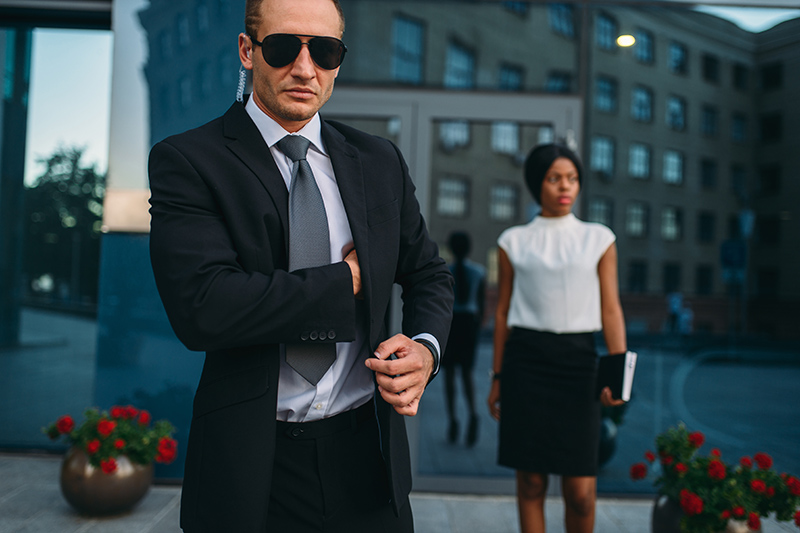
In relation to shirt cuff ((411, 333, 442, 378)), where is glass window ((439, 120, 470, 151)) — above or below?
above

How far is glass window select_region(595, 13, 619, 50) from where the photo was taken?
13.9 ft

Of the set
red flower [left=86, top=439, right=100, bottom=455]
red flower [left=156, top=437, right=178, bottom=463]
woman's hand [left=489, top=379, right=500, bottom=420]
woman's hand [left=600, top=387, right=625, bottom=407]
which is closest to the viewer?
woman's hand [left=600, top=387, right=625, bottom=407]

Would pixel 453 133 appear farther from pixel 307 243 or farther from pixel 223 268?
pixel 223 268

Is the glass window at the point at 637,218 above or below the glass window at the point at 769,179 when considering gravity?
below

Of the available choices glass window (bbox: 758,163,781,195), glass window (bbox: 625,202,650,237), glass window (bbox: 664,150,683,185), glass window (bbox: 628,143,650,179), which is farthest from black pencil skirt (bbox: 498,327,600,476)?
glass window (bbox: 758,163,781,195)

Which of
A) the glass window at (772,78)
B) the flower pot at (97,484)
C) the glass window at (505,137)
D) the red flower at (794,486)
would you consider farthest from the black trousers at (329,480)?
the glass window at (772,78)

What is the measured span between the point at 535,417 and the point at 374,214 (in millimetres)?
1778

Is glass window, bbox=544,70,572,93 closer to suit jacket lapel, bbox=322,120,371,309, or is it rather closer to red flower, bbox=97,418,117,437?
suit jacket lapel, bbox=322,120,371,309

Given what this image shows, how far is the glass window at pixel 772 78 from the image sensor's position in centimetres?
433

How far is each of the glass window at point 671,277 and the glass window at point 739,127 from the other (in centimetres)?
98

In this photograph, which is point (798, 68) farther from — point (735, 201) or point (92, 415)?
point (92, 415)

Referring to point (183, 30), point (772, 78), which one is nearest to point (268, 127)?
point (183, 30)

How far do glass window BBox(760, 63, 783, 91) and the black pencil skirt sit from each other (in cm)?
285

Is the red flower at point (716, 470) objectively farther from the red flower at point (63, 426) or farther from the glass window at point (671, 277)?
the red flower at point (63, 426)
